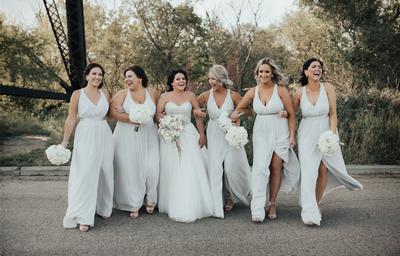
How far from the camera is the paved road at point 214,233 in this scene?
14.6ft

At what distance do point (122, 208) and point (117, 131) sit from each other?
1122mm

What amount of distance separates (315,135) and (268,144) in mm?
633

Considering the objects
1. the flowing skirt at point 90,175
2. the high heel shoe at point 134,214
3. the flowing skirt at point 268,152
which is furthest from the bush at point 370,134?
the flowing skirt at point 90,175

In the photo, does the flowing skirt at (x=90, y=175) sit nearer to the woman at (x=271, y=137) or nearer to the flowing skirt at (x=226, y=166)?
the flowing skirt at (x=226, y=166)

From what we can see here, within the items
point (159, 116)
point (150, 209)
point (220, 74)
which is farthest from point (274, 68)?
point (150, 209)

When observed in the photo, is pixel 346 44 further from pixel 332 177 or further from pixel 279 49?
pixel 332 177

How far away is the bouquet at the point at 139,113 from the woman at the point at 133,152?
0.20 m

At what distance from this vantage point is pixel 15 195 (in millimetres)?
6938

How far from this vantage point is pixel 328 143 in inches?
201

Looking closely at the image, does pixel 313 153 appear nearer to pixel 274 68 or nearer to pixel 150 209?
pixel 274 68

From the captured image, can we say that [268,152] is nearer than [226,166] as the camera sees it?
Yes

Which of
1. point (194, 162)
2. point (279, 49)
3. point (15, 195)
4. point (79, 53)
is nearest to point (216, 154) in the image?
point (194, 162)

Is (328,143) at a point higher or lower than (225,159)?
higher

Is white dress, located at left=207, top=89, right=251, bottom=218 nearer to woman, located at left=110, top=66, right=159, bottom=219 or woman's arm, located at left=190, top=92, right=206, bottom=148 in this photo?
woman's arm, located at left=190, top=92, right=206, bottom=148
